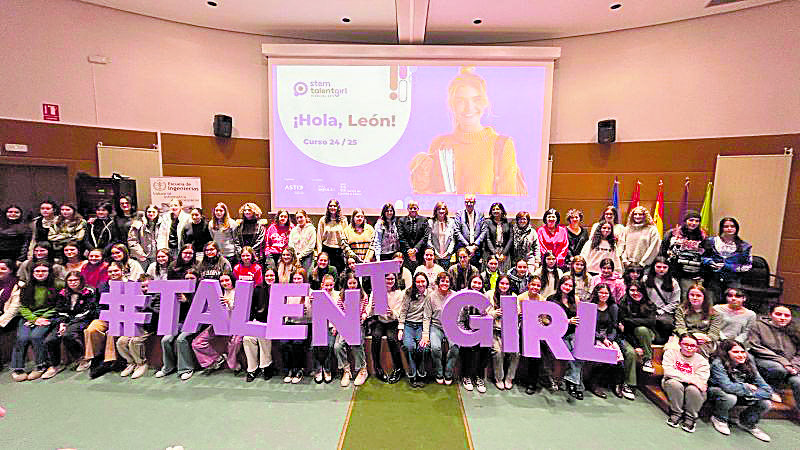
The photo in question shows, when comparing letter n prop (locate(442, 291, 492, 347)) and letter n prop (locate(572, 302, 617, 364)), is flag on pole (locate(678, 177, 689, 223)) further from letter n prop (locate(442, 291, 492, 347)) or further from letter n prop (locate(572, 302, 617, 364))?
letter n prop (locate(442, 291, 492, 347))

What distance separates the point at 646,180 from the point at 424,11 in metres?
4.97

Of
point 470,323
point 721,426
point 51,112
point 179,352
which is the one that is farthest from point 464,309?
point 51,112

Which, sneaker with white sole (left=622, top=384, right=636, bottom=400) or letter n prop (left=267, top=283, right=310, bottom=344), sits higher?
letter n prop (left=267, top=283, right=310, bottom=344)

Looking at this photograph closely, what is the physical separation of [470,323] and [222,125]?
19.1ft

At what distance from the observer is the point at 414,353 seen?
3.50 meters

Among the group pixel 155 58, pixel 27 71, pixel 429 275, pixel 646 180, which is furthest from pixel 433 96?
pixel 27 71

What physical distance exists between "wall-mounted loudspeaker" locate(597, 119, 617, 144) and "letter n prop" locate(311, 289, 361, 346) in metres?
5.54

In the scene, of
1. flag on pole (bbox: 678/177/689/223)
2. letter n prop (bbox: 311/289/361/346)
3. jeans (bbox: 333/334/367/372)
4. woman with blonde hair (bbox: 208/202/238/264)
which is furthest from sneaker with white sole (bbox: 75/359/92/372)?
flag on pole (bbox: 678/177/689/223)

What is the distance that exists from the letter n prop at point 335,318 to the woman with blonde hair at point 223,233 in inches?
68.5

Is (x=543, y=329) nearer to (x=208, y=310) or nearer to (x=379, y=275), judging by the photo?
(x=379, y=275)

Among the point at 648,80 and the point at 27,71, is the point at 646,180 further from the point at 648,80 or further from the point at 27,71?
the point at 27,71

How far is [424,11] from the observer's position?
196 inches

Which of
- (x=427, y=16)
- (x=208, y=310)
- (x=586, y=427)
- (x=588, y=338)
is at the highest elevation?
(x=427, y=16)

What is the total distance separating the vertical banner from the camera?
590 cm
